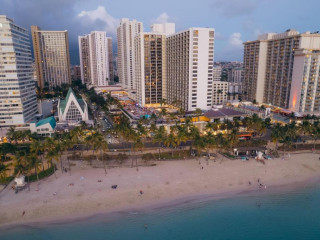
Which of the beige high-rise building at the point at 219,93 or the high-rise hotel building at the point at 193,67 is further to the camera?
the beige high-rise building at the point at 219,93

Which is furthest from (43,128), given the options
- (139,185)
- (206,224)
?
(206,224)

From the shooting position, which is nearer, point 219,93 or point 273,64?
point 273,64

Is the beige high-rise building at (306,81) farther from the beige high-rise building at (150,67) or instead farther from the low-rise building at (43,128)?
the low-rise building at (43,128)

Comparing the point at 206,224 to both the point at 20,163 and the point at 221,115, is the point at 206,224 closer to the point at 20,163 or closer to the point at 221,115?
the point at 20,163

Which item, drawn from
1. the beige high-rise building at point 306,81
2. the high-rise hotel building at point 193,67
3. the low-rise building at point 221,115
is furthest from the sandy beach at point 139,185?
the beige high-rise building at point 306,81

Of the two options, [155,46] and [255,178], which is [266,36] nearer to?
[155,46]

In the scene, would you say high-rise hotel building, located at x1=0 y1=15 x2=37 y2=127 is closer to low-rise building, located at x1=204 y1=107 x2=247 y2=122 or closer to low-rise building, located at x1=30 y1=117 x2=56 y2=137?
low-rise building, located at x1=30 y1=117 x2=56 y2=137

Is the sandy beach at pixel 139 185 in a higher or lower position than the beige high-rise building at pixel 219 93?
lower
